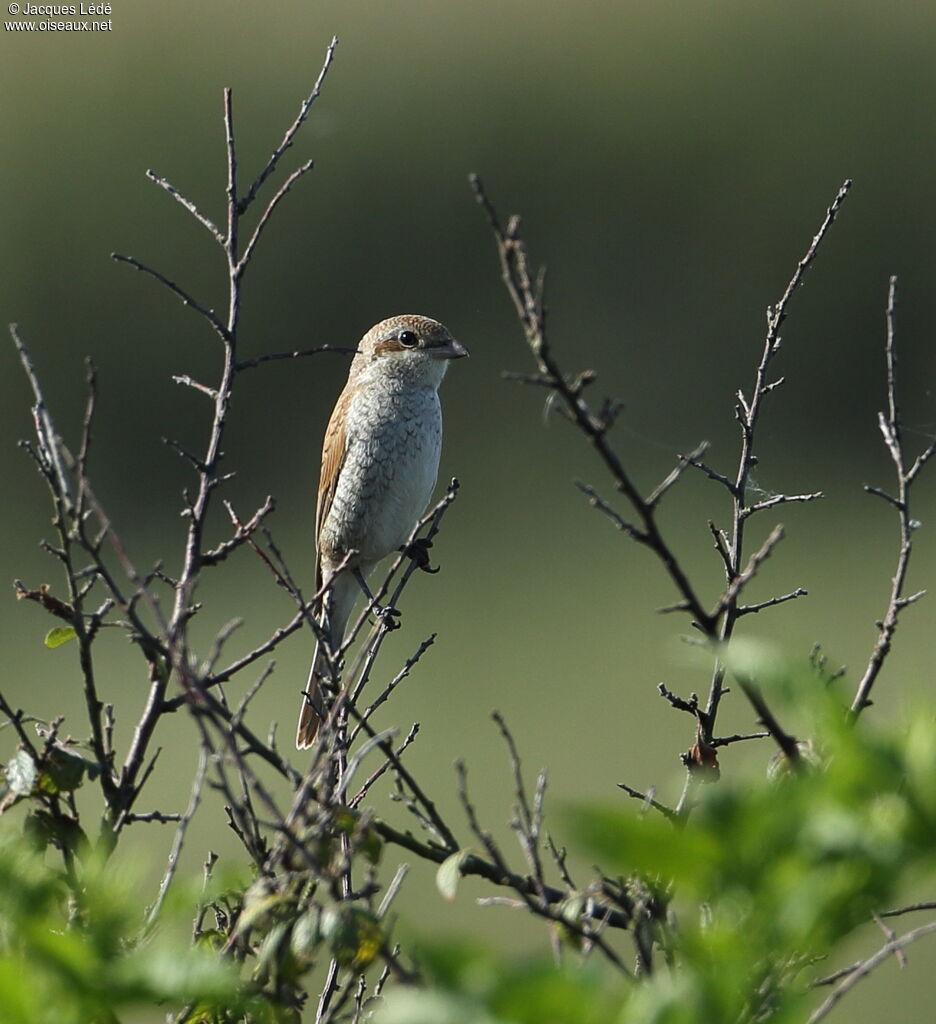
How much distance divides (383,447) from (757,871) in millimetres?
4109

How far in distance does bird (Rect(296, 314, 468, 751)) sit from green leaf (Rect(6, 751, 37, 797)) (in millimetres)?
3069

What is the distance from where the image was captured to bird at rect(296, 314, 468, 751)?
5203 mm

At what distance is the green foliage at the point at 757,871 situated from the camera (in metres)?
1.09

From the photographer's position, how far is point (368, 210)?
1911cm

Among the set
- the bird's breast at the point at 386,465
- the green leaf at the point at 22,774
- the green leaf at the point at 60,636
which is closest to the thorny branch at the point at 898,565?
the green leaf at the point at 22,774

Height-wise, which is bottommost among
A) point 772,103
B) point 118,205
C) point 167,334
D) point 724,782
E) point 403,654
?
point 724,782

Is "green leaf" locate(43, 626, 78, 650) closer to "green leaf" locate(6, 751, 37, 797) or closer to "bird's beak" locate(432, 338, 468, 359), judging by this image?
"green leaf" locate(6, 751, 37, 797)

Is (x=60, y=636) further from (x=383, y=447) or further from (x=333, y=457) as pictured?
(x=333, y=457)

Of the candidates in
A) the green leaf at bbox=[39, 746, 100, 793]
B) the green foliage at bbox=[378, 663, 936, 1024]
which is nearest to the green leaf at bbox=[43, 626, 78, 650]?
the green leaf at bbox=[39, 746, 100, 793]

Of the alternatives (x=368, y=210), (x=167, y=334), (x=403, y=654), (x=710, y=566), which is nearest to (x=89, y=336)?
(x=167, y=334)

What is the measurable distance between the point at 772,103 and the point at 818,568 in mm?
6451

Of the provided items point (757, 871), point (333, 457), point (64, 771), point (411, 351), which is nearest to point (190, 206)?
point (64, 771)

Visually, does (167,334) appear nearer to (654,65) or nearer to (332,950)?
(654,65)

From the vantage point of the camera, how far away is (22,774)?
6.61ft
